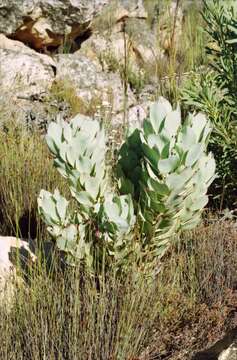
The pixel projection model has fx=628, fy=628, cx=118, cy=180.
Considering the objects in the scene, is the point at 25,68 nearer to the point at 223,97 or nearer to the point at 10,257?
the point at 223,97

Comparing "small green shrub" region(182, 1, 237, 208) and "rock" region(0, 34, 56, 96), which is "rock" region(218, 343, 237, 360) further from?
"rock" region(0, 34, 56, 96)

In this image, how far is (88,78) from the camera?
6652 millimetres

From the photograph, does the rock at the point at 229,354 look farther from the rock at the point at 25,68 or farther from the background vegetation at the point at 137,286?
the rock at the point at 25,68

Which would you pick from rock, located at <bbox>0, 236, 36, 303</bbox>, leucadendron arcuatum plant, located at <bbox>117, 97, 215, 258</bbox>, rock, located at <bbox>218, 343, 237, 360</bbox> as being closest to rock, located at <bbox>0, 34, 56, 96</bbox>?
rock, located at <bbox>0, 236, 36, 303</bbox>

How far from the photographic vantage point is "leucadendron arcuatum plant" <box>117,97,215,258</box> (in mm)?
2404

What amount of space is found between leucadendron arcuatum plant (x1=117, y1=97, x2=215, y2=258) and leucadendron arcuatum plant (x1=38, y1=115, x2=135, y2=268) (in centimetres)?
12

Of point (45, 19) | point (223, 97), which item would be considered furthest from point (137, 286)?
point (45, 19)

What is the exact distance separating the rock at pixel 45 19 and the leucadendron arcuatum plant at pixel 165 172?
14.4ft

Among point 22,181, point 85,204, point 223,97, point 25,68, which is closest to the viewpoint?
point 85,204

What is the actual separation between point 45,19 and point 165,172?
197 inches

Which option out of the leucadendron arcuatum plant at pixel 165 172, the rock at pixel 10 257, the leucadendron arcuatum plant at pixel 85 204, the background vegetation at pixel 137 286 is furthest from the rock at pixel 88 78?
the leucadendron arcuatum plant at pixel 85 204

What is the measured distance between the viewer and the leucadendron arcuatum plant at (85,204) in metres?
2.46

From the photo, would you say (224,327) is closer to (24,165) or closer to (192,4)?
(24,165)

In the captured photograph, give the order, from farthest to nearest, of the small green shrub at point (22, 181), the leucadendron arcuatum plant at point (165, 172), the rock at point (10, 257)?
the small green shrub at point (22, 181)
the rock at point (10, 257)
the leucadendron arcuatum plant at point (165, 172)
